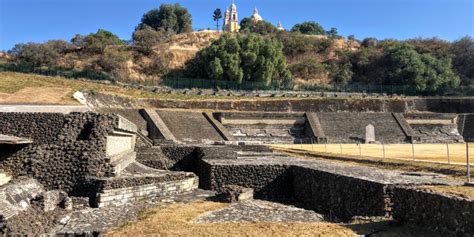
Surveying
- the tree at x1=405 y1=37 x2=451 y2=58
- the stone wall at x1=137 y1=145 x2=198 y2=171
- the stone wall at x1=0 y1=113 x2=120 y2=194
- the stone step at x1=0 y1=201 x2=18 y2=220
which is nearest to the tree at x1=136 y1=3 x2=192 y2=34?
the tree at x1=405 y1=37 x2=451 y2=58

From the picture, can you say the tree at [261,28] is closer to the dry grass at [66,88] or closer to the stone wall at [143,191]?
the dry grass at [66,88]

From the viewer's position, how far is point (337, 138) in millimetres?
44812

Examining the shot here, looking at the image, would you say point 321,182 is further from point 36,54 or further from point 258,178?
point 36,54

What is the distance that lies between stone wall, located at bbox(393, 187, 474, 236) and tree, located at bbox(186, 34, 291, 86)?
52.7 metres

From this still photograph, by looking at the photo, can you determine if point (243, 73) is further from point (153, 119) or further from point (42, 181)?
point (42, 181)

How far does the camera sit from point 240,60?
65.2 m

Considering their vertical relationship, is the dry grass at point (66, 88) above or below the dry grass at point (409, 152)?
above

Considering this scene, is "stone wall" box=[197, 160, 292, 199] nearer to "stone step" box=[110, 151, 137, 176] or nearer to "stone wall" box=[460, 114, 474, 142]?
"stone step" box=[110, 151, 137, 176]

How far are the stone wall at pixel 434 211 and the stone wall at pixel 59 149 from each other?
32.7 ft

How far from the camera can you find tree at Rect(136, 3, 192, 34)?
358ft

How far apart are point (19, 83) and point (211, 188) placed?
31101mm

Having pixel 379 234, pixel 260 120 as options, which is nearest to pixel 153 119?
pixel 260 120

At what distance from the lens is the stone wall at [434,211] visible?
9.03m

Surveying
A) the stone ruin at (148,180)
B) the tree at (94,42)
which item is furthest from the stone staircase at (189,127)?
the tree at (94,42)
